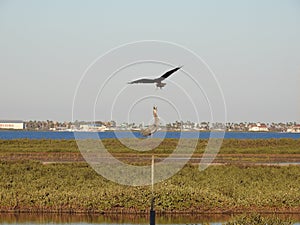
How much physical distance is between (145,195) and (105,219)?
2.79 metres

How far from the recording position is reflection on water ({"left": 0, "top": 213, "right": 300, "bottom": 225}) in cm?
2869

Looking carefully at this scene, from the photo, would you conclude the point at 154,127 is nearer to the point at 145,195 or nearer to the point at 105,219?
the point at 105,219

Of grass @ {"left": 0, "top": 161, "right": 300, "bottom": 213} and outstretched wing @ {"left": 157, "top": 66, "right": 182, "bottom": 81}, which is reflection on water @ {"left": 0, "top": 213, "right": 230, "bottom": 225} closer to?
grass @ {"left": 0, "top": 161, "right": 300, "bottom": 213}

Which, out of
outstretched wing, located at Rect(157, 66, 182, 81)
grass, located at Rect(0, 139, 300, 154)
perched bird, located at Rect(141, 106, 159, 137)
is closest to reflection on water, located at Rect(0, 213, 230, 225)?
perched bird, located at Rect(141, 106, 159, 137)

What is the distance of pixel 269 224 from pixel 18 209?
55.7ft

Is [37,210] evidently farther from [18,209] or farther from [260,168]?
[260,168]

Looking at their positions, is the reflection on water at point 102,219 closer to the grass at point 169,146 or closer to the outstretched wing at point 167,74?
the outstretched wing at point 167,74

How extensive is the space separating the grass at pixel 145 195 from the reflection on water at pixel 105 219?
0.81 meters

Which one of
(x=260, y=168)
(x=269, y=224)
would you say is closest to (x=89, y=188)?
(x=260, y=168)

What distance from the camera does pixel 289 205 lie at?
32.2 metres

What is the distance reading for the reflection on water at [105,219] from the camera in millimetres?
28688

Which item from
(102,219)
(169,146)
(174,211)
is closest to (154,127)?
(102,219)

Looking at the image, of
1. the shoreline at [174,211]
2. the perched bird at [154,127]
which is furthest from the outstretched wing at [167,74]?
the shoreline at [174,211]

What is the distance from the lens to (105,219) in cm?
2978
